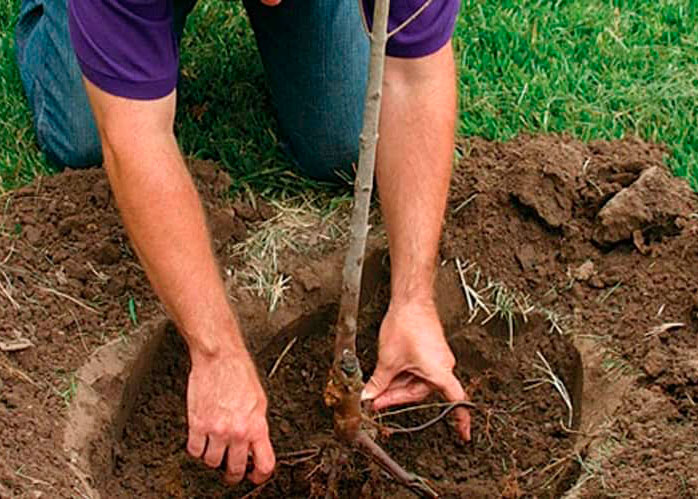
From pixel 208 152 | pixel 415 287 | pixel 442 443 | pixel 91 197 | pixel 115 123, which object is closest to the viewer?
pixel 115 123

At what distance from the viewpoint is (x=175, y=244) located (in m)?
2.46

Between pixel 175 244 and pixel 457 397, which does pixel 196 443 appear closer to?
pixel 175 244

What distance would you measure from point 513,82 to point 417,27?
0.85m

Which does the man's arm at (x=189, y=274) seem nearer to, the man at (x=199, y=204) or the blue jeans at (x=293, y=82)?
the man at (x=199, y=204)

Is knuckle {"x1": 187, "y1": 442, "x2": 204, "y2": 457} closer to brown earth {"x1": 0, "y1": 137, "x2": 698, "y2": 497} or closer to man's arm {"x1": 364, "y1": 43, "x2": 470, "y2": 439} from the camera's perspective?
brown earth {"x1": 0, "y1": 137, "x2": 698, "y2": 497}

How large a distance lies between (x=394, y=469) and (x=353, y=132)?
1161mm

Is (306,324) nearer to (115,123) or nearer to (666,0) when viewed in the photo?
(115,123)

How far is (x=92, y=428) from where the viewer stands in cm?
269

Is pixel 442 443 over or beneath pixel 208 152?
beneath

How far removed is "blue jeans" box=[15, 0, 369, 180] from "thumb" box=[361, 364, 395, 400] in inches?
33.6

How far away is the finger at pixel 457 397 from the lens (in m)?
2.56

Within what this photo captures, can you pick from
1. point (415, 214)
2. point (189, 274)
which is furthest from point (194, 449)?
point (415, 214)

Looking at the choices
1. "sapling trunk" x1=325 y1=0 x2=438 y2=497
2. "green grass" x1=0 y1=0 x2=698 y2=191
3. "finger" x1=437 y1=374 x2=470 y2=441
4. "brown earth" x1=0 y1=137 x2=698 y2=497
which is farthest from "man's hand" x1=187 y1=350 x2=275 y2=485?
"green grass" x1=0 y1=0 x2=698 y2=191

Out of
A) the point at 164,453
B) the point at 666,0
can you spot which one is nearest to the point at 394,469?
the point at 164,453
